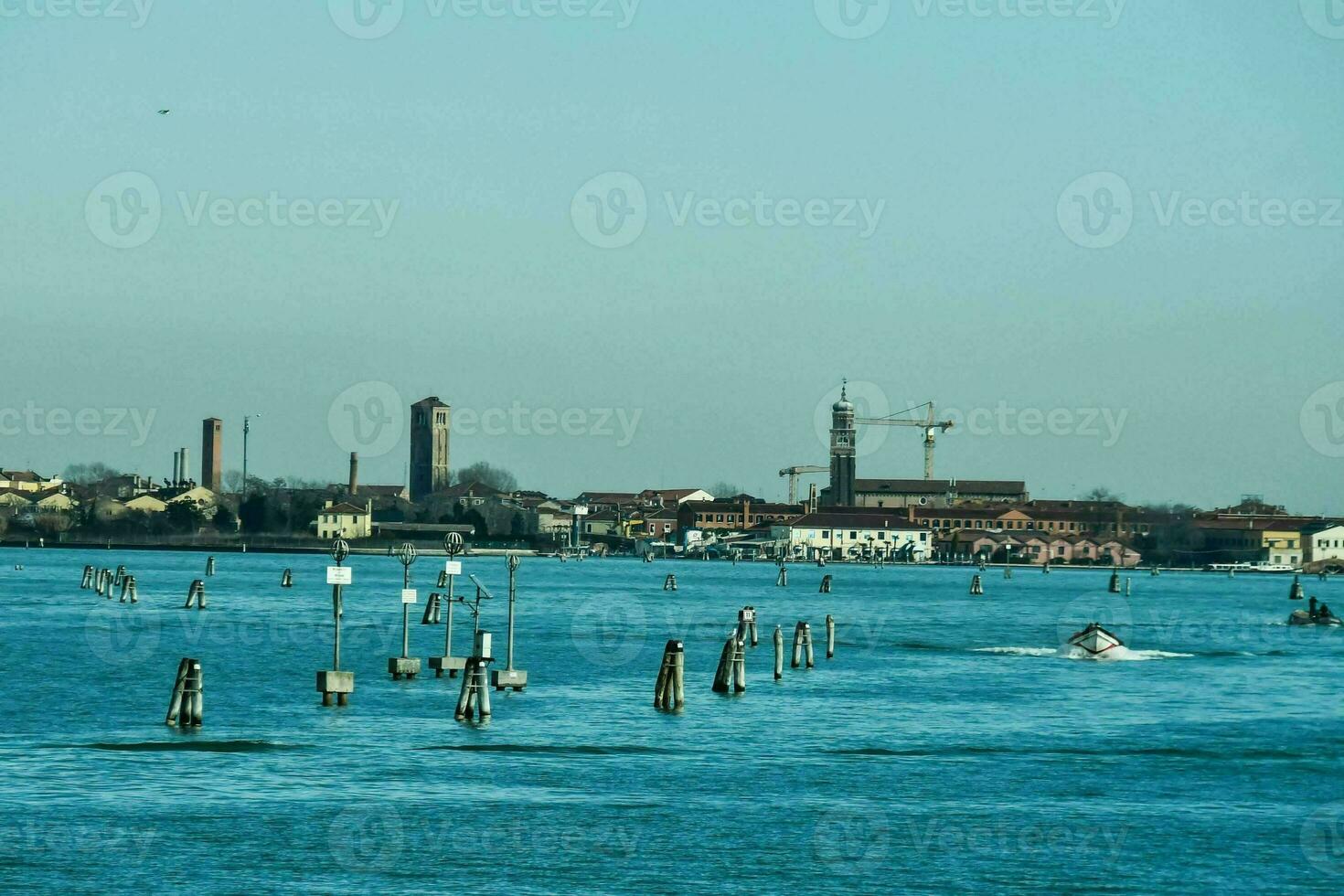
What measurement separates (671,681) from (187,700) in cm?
1228

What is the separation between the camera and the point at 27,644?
72000 mm

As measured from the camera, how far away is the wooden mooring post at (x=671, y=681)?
48938 mm

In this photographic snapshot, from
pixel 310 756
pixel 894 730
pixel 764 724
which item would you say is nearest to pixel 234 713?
pixel 310 756

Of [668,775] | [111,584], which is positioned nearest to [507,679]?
[668,775]

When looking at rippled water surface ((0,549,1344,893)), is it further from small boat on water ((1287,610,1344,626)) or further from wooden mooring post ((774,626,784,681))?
small boat on water ((1287,610,1344,626))

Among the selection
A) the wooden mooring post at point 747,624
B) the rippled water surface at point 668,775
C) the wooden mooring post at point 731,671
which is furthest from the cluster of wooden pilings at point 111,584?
the wooden mooring post at point 731,671

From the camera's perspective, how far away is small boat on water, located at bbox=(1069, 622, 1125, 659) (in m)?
76.3

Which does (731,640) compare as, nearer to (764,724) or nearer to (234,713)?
(764,724)

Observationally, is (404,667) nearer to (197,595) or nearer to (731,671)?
(731,671)

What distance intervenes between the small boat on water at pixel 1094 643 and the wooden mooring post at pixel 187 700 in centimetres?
4200

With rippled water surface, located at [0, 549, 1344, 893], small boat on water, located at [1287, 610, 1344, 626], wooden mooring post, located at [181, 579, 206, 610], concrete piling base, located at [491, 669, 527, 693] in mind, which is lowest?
rippled water surface, located at [0, 549, 1344, 893]

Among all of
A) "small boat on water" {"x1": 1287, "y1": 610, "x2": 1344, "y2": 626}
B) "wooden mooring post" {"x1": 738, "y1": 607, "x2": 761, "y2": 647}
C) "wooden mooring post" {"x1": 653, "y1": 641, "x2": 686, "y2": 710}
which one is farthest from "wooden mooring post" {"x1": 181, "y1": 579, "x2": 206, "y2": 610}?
"small boat on water" {"x1": 1287, "y1": 610, "x2": 1344, "y2": 626}

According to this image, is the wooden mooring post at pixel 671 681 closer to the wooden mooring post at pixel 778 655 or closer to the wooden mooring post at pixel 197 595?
the wooden mooring post at pixel 778 655

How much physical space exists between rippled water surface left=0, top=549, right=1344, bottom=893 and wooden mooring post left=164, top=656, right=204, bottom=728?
2.93 feet
